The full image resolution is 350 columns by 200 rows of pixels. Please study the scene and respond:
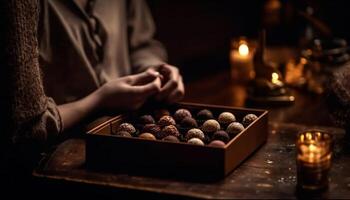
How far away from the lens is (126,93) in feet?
6.63

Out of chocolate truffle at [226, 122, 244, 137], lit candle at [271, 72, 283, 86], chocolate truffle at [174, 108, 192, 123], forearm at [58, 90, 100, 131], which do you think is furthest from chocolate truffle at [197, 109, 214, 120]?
lit candle at [271, 72, 283, 86]

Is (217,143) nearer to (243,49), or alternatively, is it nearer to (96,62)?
(96,62)

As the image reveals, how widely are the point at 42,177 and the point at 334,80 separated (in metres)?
0.97

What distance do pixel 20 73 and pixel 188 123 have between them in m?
0.51

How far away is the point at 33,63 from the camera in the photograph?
5.52 ft

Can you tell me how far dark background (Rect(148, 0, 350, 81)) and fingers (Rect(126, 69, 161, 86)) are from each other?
3.88ft

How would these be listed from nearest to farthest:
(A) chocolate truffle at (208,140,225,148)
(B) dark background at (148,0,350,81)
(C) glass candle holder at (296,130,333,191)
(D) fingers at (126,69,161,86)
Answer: (C) glass candle holder at (296,130,333,191) < (A) chocolate truffle at (208,140,225,148) < (D) fingers at (126,69,161,86) < (B) dark background at (148,0,350,81)

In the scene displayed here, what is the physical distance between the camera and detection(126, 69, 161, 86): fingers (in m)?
2.07

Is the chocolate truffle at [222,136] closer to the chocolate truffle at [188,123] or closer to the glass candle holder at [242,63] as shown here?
the chocolate truffle at [188,123]

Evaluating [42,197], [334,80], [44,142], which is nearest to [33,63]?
[44,142]

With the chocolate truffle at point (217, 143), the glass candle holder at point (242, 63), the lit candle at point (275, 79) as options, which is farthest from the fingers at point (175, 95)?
the glass candle holder at point (242, 63)

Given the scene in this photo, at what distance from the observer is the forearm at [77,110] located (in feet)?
6.48

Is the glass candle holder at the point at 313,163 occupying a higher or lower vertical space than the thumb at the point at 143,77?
lower

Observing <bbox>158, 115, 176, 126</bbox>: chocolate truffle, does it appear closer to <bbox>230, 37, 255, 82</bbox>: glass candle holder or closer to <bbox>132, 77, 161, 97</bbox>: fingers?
<bbox>132, 77, 161, 97</bbox>: fingers
